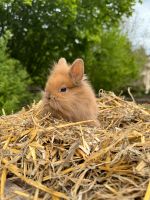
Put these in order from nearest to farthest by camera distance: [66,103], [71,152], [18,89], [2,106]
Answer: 1. [71,152]
2. [66,103]
3. [2,106]
4. [18,89]

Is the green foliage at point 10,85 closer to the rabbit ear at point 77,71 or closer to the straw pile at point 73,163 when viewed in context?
the rabbit ear at point 77,71

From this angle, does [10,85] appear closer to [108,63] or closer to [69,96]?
[69,96]

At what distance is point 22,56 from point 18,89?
3.38m

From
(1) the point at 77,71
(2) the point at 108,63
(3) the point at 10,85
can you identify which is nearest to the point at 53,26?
(3) the point at 10,85

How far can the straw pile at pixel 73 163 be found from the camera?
2969mm

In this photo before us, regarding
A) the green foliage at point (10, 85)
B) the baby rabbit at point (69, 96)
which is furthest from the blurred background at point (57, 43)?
the baby rabbit at point (69, 96)

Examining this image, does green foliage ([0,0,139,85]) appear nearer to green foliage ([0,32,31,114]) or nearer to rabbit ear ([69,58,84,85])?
green foliage ([0,32,31,114])

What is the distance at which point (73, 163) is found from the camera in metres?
3.20

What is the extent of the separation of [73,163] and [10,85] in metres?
6.41

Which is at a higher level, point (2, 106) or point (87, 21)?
point (87, 21)

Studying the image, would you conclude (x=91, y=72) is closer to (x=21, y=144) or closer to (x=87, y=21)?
(x=87, y=21)

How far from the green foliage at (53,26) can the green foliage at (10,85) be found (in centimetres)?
145

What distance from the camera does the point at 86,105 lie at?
451 cm

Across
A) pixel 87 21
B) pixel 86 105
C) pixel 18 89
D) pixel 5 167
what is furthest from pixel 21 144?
pixel 87 21
